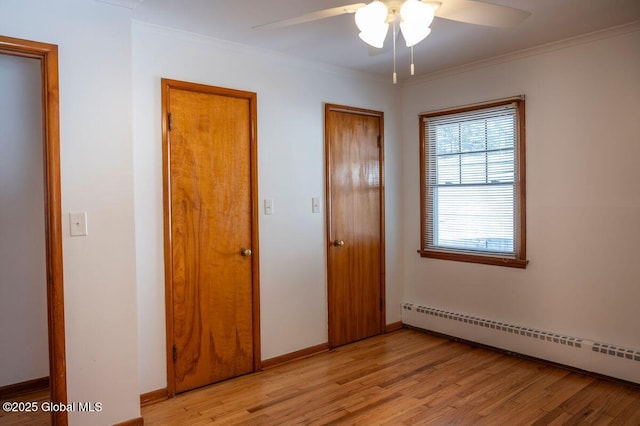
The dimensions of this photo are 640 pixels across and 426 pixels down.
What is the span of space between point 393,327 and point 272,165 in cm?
211

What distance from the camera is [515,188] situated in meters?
3.71

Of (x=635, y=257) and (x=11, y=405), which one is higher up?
(x=635, y=257)

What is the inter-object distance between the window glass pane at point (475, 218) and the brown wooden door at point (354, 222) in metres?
0.58

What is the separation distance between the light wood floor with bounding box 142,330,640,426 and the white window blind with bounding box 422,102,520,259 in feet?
3.32

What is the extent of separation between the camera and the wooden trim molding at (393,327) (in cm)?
445

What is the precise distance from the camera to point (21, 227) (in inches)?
127

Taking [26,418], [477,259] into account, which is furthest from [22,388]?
[477,259]

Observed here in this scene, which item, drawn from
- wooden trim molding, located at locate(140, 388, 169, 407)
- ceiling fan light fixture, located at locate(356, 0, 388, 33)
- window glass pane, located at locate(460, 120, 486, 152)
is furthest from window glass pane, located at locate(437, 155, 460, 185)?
wooden trim molding, located at locate(140, 388, 169, 407)

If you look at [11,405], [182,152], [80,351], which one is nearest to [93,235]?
[80,351]

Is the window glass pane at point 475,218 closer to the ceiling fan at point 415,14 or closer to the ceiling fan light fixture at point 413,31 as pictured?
the ceiling fan at point 415,14

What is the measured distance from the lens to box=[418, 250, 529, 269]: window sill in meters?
3.69

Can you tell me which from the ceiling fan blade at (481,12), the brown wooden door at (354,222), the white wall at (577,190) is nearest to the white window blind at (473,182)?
the white wall at (577,190)

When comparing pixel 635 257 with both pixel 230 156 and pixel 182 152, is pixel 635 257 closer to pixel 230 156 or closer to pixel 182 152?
pixel 230 156

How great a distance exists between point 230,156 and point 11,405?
2.22 meters
